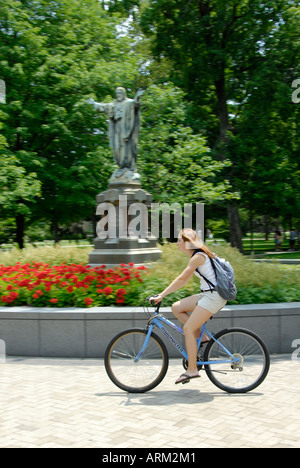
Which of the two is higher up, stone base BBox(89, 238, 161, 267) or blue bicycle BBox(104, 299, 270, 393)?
stone base BBox(89, 238, 161, 267)

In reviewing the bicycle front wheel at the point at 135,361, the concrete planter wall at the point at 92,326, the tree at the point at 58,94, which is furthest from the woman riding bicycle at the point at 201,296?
the tree at the point at 58,94

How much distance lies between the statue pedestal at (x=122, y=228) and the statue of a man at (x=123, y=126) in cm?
65

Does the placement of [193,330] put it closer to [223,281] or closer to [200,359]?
[200,359]

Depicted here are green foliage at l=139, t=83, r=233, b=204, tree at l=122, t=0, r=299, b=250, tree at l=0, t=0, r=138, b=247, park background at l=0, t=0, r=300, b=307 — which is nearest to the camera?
green foliage at l=139, t=83, r=233, b=204

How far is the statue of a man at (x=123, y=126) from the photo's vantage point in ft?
36.8

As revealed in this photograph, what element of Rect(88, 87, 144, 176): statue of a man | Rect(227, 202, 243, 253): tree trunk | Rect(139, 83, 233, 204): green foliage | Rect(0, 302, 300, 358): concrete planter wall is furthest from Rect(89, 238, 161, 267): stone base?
Rect(227, 202, 243, 253): tree trunk

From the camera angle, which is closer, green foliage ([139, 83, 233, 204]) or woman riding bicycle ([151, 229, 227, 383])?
woman riding bicycle ([151, 229, 227, 383])

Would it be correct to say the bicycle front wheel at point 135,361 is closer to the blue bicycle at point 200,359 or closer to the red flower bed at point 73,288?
the blue bicycle at point 200,359

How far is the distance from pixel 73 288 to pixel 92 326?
0.85 metres

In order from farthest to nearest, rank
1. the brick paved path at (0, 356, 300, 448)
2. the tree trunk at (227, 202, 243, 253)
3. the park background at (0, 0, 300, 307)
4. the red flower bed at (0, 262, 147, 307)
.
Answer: the tree trunk at (227, 202, 243, 253), the park background at (0, 0, 300, 307), the red flower bed at (0, 262, 147, 307), the brick paved path at (0, 356, 300, 448)

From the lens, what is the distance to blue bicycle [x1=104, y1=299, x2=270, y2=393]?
5.35 meters

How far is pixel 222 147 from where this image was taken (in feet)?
83.4

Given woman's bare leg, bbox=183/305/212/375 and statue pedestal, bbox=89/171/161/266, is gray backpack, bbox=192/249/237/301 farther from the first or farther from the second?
statue pedestal, bbox=89/171/161/266

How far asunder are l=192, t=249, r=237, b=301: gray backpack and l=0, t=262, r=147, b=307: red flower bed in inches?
98.7
